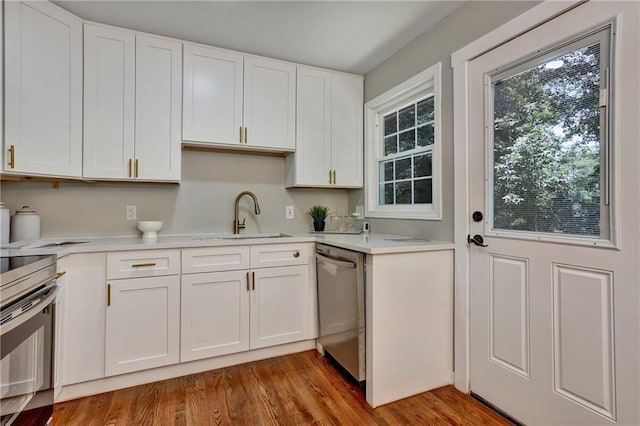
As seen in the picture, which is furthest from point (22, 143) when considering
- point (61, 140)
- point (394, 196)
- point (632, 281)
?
point (632, 281)

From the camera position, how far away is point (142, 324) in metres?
1.98

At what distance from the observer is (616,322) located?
4.15ft

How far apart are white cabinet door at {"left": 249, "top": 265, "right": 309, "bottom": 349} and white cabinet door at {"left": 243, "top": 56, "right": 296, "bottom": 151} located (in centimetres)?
109

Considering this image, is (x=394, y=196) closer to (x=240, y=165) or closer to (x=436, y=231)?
(x=436, y=231)

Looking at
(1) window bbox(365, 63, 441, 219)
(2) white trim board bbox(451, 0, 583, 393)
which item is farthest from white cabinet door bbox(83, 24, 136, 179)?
(2) white trim board bbox(451, 0, 583, 393)

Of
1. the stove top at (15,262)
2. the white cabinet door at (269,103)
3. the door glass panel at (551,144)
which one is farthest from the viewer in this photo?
the white cabinet door at (269,103)

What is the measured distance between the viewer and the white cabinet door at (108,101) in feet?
6.86

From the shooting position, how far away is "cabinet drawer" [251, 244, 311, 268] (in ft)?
7.55

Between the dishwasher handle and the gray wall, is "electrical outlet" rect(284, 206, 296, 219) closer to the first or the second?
the dishwasher handle

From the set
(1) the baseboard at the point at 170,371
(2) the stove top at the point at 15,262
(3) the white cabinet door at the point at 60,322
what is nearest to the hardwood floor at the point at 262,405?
(1) the baseboard at the point at 170,371

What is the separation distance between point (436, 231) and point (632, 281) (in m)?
1.04

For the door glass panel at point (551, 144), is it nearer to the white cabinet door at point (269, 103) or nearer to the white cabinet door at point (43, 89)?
the white cabinet door at point (269, 103)

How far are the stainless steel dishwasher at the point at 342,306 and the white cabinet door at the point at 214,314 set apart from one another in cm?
57

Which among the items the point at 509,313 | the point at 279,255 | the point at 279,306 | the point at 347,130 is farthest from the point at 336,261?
the point at 347,130
